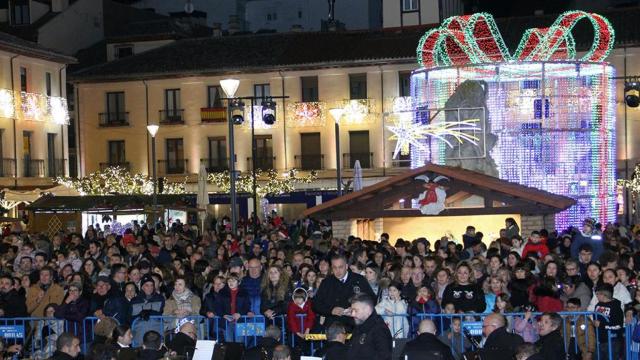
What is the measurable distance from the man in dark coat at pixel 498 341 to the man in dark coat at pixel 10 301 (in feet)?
24.1

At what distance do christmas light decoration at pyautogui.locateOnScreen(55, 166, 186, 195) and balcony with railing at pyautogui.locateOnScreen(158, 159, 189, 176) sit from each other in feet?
7.37

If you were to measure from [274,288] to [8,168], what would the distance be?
114 feet

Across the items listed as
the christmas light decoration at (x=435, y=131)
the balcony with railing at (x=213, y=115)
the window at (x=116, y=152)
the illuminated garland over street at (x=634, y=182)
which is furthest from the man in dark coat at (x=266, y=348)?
the window at (x=116, y=152)

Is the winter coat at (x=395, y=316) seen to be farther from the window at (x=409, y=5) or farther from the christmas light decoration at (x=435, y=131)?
the window at (x=409, y=5)

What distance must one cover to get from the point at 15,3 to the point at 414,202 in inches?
1489

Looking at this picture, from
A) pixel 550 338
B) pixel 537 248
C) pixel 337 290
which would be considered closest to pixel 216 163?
pixel 537 248

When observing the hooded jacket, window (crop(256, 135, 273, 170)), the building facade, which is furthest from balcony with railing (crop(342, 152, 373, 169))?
the hooded jacket

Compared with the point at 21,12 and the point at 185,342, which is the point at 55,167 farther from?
the point at 185,342

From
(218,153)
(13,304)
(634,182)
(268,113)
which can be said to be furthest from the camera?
(218,153)

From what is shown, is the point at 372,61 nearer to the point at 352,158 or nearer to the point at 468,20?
the point at 352,158

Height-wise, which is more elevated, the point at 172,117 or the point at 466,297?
the point at 172,117

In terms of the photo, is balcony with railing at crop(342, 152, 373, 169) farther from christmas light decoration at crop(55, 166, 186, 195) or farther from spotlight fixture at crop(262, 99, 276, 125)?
spotlight fixture at crop(262, 99, 276, 125)

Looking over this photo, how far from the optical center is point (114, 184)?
52.6 metres

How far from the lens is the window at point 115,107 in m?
58.2
